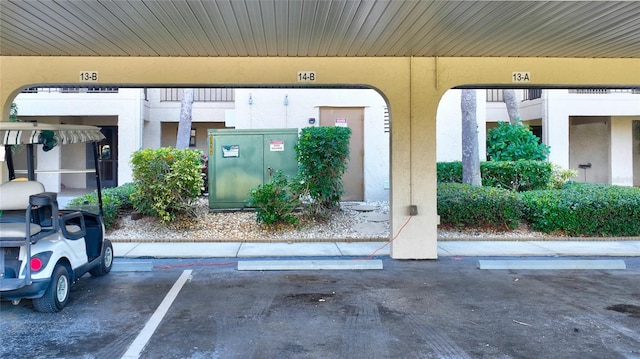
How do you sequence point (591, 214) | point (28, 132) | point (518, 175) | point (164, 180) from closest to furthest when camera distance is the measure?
1. point (28, 132)
2. point (164, 180)
3. point (591, 214)
4. point (518, 175)

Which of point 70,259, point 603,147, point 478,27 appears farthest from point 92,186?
point 603,147

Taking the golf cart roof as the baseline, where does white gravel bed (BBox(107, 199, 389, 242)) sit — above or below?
below

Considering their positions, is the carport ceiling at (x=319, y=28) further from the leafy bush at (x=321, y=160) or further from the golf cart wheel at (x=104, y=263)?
the golf cart wheel at (x=104, y=263)

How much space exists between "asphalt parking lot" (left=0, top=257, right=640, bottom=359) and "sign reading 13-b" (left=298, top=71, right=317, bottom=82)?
3.20 meters

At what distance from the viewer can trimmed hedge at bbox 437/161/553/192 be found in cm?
1173

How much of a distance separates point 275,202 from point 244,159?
2.27m

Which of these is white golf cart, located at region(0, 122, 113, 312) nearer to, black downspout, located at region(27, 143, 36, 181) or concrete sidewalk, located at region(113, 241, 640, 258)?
black downspout, located at region(27, 143, 36, 181)

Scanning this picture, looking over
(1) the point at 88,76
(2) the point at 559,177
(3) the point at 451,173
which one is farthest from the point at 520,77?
(1) the point at 88,76

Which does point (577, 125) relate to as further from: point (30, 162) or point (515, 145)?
point (30, 162)

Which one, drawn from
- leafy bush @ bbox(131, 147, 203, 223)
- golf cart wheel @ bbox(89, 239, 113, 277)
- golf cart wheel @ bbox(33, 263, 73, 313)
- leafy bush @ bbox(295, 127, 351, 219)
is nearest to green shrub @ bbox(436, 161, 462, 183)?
leafy bush @ bbox(295, 127, 351, 219)

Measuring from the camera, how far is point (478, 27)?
6117 mm

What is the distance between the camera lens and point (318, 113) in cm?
1317

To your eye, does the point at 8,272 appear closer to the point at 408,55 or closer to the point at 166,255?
the point at 166,255

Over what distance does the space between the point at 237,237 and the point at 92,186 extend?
39.3ft
